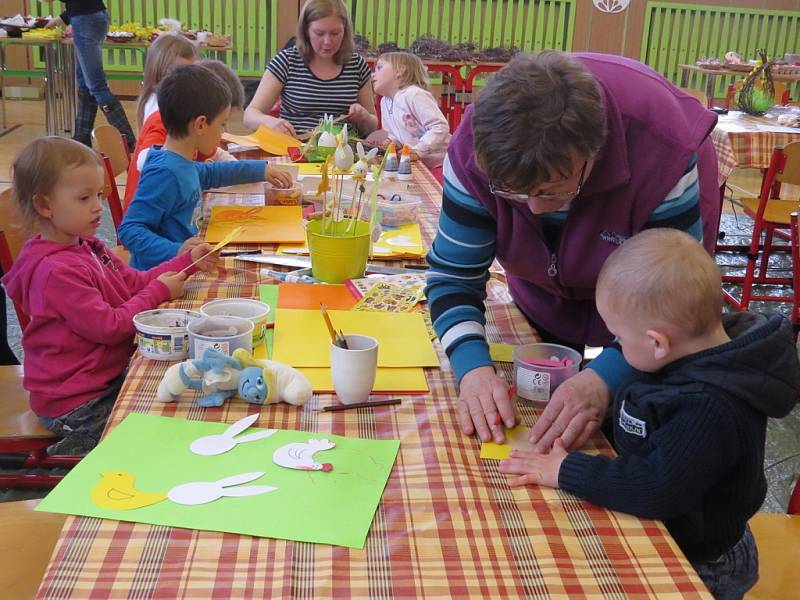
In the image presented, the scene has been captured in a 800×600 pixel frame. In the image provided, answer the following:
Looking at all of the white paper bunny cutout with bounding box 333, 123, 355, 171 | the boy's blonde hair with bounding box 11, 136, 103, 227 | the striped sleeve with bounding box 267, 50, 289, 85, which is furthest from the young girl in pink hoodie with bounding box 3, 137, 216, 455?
the striped sleeve with bounding box 267, 50, 289, 85

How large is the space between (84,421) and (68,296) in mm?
281

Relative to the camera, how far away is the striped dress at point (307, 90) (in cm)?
397

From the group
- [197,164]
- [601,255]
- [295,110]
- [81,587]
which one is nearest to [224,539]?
[81,587]

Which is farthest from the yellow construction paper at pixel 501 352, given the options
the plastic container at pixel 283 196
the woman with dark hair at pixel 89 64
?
the woman with dark hair at pixel 89 64

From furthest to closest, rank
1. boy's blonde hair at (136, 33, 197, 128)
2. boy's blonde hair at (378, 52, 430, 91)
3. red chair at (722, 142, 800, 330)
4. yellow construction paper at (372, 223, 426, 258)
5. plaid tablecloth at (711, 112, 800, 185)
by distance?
1. plaid tablecloth at (711, 112, 800, 185)
2. boy's blonde hair at (378, 52, 430, 91)
3. red chair at (722, 142, 800, 330)
4. boy's blonde hair at (136, 33, 197, 128)
5. yellow construction paper at (372, 223, 426, 258)

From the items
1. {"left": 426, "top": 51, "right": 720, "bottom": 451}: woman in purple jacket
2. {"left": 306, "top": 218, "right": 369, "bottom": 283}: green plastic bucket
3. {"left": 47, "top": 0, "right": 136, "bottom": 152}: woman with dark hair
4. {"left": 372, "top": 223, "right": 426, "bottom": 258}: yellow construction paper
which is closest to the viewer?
{"left": 426, "top": 51, "right": 720, "bottom": 451}: woman in purple jacket

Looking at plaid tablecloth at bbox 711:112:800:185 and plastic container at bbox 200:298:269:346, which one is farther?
plaid tablecloth at bbox 711:112:800:185

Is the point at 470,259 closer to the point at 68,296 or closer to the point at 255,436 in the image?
the point at 255,436

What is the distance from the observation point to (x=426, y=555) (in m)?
0.92

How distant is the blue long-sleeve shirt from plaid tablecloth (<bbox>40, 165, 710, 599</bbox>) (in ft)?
4.21

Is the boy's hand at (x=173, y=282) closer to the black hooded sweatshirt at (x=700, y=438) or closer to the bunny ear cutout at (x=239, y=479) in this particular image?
the bunny ear cutout at (x=239, y=479)

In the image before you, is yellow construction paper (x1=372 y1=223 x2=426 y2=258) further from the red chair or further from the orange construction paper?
the red chair

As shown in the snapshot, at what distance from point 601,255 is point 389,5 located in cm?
904

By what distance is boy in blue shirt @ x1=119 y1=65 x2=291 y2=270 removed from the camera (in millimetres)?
2177
